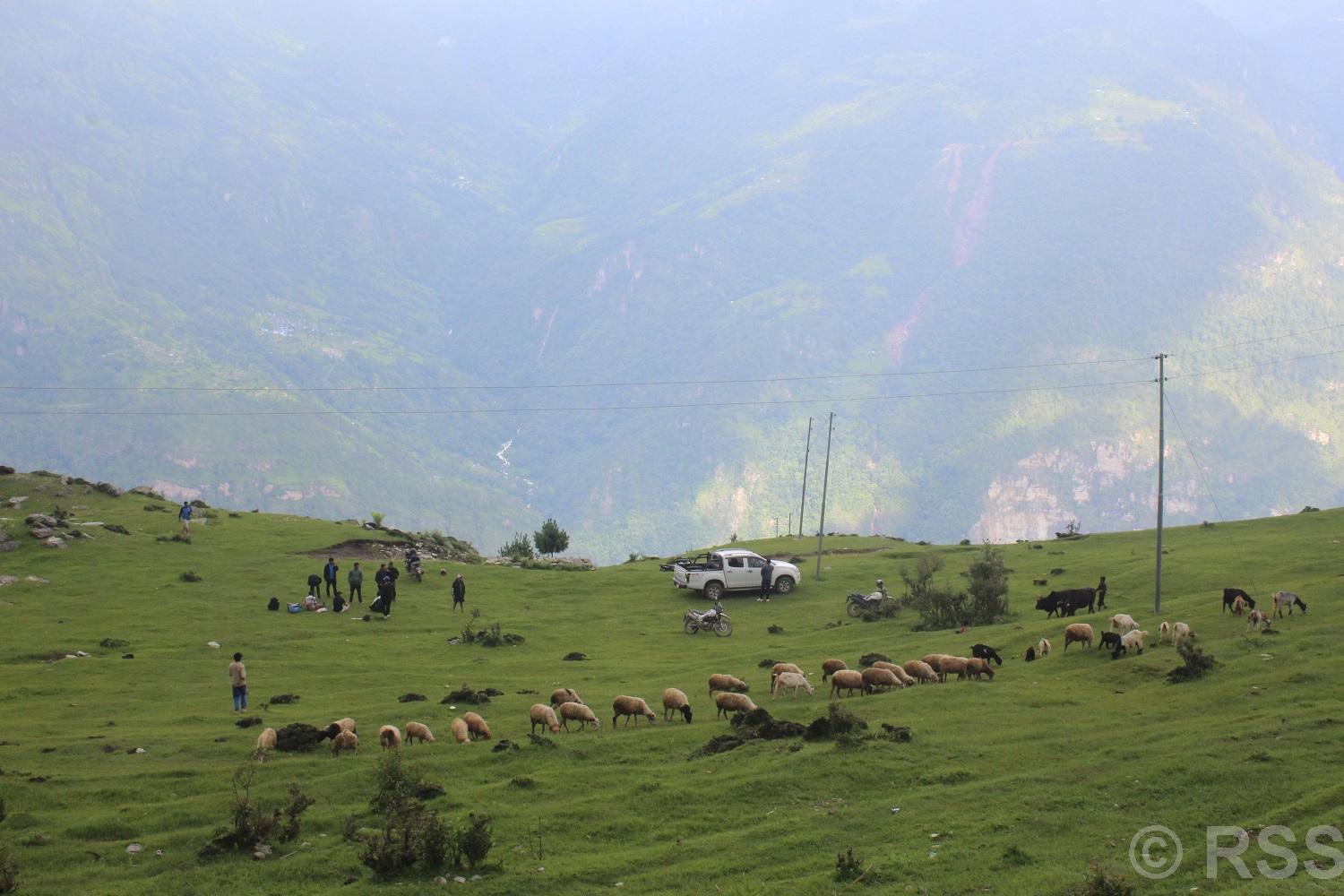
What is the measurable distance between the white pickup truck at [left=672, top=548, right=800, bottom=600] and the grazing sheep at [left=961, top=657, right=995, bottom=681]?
85.1 ft

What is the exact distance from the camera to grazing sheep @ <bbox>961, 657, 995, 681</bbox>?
33.9 m

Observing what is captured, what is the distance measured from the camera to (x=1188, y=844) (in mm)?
20672

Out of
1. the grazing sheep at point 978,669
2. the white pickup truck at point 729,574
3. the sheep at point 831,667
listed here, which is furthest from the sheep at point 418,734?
the white pickup truck at point 729,574

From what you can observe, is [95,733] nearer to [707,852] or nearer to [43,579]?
[707,852]

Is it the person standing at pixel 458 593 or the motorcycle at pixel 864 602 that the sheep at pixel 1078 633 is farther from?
the person standing at pixel 458 593

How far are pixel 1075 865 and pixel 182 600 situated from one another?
40402mm

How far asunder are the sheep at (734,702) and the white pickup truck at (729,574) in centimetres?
2833

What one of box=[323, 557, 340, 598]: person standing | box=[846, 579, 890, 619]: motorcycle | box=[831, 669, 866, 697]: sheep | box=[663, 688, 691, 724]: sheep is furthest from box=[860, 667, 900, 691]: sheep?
box=[323, 557, 340, 598]: person standing

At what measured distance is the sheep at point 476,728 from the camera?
95.0 feet

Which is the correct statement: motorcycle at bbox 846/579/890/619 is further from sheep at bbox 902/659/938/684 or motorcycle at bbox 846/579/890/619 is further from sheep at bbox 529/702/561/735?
sheep at bbox 529/702/561/735

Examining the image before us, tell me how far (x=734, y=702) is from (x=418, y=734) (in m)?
7.80

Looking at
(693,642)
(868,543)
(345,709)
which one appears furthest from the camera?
(868,543)

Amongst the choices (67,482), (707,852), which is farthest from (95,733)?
(67,482)

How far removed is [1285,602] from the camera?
3684 cm
